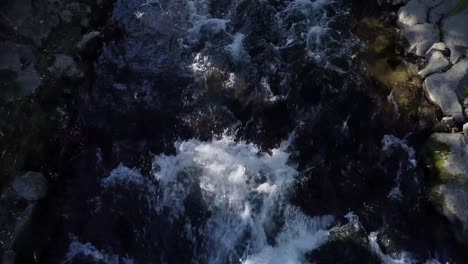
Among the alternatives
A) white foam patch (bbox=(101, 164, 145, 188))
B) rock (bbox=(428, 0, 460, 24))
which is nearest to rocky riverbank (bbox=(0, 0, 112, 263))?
white foam patch (bbox=(101, 164, 145, 188))

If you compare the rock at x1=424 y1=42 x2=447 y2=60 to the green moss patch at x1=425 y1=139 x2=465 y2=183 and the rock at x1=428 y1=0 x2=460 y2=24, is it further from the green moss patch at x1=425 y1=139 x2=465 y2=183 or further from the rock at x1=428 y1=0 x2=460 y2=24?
the green moss patch at x1=425 y1=139 x2=465 y2=183

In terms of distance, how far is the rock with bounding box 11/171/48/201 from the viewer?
859 centimetres

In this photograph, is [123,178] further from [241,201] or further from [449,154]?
[449,154]

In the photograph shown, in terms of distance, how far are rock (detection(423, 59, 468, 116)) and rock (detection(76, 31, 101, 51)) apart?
24.0ft

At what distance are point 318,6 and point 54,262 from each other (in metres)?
8.17

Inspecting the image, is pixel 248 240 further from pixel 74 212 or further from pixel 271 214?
pixel 74 212

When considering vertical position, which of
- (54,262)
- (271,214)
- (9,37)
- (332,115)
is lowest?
(54,262)

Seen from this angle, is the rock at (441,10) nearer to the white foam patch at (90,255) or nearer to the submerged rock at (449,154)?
the submerged rock at (449,154)

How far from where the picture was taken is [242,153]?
30.8ft

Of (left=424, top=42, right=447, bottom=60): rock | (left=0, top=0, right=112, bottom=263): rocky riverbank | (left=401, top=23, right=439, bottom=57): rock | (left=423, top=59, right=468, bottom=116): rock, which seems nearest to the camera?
(left=0, top=0, right=112, bottom=263): rocky riverbank

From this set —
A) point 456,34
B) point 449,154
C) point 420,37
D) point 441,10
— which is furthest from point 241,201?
point 441,10

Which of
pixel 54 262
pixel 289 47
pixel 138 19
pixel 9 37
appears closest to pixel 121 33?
pixel 138 19

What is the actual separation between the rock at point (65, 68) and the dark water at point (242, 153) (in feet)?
1.39

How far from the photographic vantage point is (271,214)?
8695 millimetres
